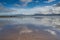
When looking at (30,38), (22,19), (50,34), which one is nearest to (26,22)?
(22,19)

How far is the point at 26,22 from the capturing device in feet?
4.12

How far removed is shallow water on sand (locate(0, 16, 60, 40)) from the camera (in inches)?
48.6

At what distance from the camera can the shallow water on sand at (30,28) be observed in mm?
1235

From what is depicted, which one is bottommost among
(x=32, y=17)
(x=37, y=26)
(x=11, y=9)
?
(x=37, y=26)

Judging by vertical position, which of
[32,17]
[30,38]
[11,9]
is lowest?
[30,38]

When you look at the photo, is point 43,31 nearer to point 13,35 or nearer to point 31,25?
point 31,25

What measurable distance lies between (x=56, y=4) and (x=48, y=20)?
201 mm

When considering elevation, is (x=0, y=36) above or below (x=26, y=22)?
below

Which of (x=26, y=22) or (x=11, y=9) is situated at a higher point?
(x=11, y=9)

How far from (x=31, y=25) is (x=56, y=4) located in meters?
0.37

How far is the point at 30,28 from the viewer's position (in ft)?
4.13

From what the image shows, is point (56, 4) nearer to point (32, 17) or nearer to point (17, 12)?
point (32, 17)

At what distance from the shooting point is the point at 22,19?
1.25m

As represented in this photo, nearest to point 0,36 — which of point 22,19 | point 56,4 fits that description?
point 22,19
